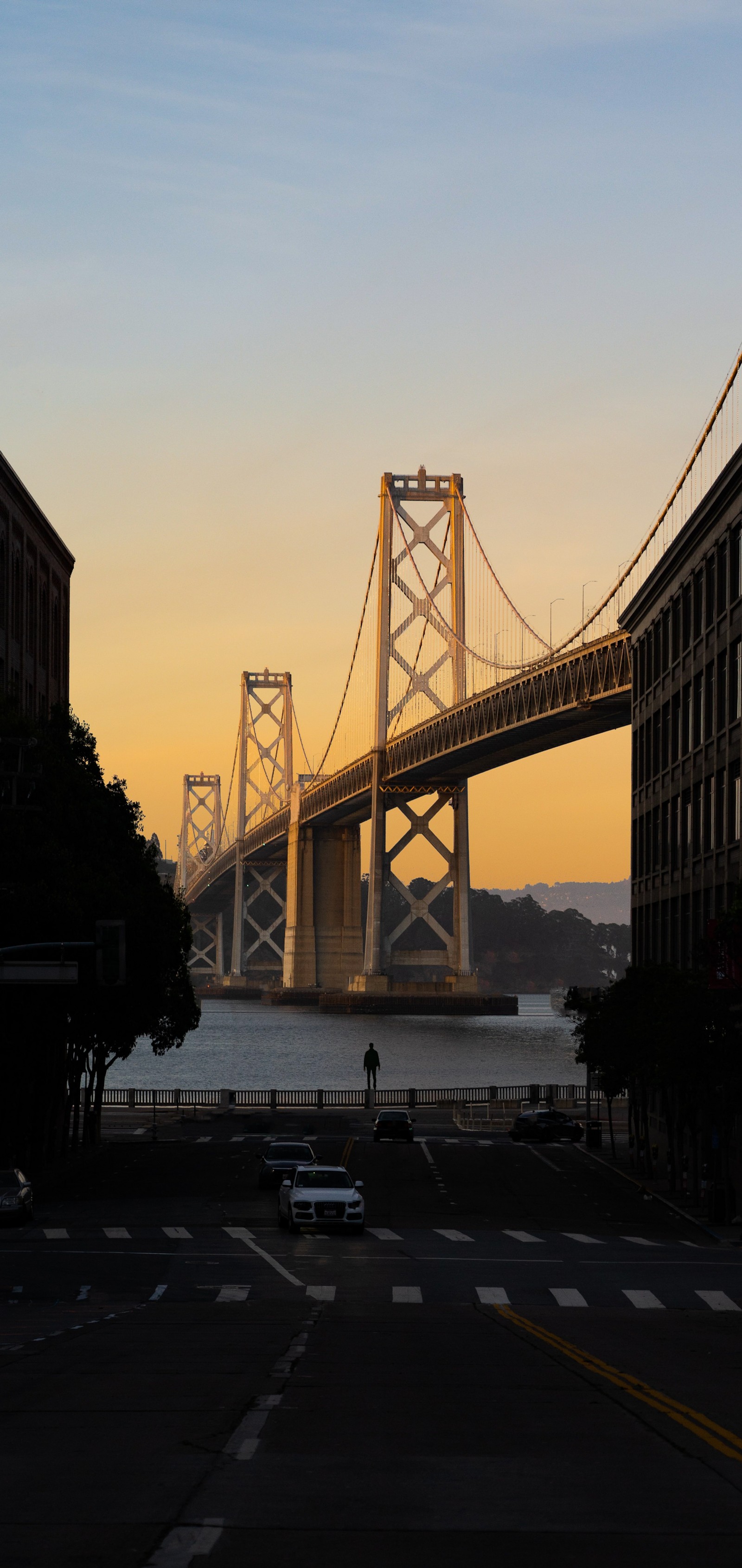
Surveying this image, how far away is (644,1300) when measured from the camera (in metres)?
24.7

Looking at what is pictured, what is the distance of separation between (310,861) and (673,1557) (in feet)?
536

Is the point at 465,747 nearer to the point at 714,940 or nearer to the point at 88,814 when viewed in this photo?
the point at 88,814

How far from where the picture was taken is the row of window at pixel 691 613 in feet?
180

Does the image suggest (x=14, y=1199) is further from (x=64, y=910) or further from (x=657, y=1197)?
(x=657, y=1197)

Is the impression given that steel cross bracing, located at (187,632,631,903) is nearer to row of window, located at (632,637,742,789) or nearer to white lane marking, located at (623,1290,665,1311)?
row of window, located at (632,637,742,789)

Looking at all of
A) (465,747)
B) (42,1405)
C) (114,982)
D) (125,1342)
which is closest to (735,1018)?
(114,982)

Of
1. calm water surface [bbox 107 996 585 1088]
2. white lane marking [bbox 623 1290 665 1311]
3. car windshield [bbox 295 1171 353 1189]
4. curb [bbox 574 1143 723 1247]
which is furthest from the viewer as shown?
calm water surface [bbox 107 996 585 1088]

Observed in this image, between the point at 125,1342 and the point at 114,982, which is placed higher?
the point at 114,982

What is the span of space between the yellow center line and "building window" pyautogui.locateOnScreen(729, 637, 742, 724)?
34.6m

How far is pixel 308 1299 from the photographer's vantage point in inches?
956

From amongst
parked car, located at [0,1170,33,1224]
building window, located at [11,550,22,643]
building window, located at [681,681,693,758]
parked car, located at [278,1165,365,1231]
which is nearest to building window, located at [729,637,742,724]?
building window, located at [681,681,693,758]

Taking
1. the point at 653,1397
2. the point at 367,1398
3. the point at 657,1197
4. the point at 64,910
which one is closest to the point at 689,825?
the point at 657,1197

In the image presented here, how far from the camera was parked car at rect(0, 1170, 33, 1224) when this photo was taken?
37.3 m

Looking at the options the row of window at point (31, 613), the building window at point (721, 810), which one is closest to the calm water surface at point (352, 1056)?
the row of window at point (31, 613)
